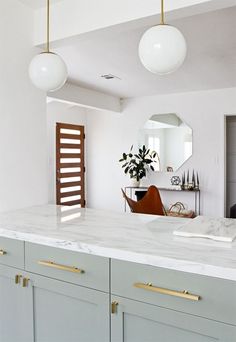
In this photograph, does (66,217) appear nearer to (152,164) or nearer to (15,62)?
(15,62)

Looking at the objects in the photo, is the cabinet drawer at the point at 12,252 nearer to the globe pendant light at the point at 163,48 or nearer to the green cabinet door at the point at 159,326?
the green cabinet door at the point at 159,326

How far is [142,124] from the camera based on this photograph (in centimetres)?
622

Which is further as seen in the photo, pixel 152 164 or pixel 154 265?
pixel 152 164

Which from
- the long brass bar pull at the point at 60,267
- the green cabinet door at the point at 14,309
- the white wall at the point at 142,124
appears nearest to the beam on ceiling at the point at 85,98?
the white wall at the point at 142,124

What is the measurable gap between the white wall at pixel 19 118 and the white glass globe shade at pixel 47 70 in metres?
0.55

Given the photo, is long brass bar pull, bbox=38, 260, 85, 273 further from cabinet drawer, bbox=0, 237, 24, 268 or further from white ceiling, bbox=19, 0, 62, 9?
white ceiling, bbox=19, 0, 62, 9

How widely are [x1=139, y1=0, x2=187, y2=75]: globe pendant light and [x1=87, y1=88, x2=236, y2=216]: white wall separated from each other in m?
4.34

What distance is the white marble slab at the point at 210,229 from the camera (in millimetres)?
1291

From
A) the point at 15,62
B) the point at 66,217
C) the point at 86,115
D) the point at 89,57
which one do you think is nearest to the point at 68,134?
the point at 86,115

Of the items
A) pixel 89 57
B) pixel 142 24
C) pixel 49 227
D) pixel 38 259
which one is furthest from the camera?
pixel 89 57

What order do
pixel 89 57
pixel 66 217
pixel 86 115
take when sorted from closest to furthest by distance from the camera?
1. pixel 66 217
2. pixel 89 57
3. pixel 86 115

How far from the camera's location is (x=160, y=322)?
1.12 meters

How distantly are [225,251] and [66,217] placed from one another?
96 centimetres

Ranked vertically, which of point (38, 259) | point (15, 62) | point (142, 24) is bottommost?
point (38, 259)
